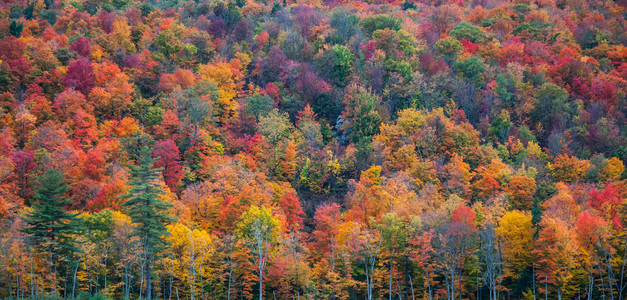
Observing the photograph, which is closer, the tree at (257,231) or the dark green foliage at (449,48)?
the tree at (257,231)

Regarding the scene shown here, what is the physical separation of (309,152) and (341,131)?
36.8ft

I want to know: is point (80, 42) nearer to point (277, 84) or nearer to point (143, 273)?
point (277, 84)

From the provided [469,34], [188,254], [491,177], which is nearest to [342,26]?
[469,34]

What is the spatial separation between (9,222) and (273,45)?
62.0 meters

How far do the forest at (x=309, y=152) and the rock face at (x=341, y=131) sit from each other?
0.97ft

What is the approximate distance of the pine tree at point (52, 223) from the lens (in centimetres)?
5331

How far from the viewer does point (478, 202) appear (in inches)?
2729

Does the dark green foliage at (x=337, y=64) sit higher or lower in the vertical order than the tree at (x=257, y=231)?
higher

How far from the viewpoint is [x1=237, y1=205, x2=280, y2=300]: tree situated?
197 feet

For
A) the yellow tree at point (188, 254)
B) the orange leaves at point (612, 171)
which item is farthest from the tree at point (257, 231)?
the orange leaves at point (612, 171)

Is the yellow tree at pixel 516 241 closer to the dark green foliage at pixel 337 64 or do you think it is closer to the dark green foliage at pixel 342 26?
the dark green foliage at pixel 337 64

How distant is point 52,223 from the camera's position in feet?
178

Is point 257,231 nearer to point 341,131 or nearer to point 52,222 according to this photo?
point 52,222

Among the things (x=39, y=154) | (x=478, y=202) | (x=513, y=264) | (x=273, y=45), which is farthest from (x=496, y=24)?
(x=39, y=154)
